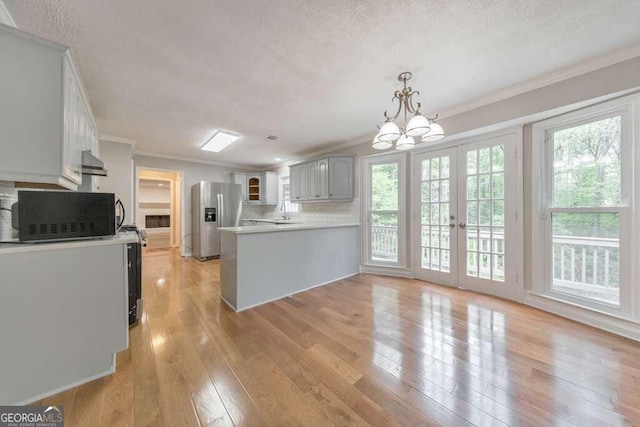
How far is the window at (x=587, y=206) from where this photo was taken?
2.17 m

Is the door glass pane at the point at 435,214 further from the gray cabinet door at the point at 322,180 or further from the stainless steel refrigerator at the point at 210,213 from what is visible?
the stainless steel refrigerator at the point at 210,213

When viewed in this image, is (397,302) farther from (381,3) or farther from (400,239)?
(381,3)

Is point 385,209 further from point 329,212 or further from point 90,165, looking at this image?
point 90,165

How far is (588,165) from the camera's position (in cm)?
238

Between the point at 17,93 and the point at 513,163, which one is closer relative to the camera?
the point at 17,93

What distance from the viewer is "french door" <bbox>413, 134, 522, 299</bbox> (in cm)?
299

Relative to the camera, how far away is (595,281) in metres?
2.38

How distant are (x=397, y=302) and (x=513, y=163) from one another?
2.23m

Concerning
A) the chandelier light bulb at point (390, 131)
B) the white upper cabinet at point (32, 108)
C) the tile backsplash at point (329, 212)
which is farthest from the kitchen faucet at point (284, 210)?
the white upper cabinet at point (32, 108)

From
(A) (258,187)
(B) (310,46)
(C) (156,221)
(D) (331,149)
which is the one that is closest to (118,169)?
(A) (258,187)

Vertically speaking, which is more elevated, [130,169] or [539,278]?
[130,169]

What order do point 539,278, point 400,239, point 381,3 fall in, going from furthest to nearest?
point 400,239 < point 539,278 < point 381,3

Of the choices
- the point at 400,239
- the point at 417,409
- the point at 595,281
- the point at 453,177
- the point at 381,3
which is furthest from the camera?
the point at 400,239

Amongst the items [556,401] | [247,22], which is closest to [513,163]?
[556,401]
